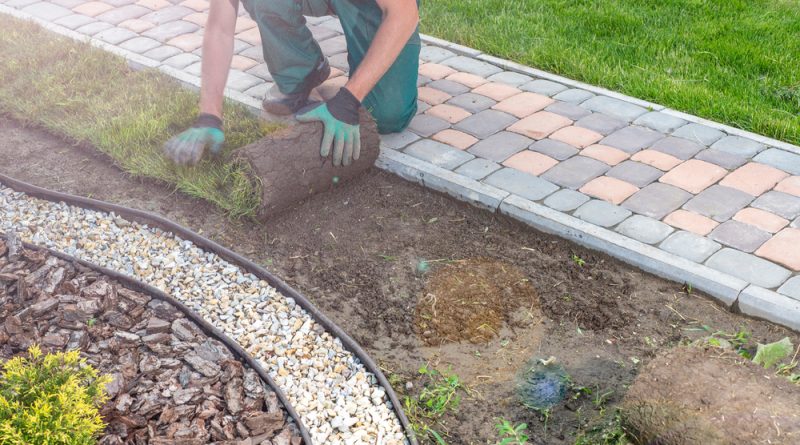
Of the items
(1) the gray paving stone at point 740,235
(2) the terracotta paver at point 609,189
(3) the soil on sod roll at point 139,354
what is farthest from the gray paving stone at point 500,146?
(3) the soil on sod roll at point 139,354

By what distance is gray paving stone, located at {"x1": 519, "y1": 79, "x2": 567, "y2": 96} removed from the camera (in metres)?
5.32

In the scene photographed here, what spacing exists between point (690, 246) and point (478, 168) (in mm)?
1165

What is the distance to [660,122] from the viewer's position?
16.3 feet

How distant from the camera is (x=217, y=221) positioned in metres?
4.20

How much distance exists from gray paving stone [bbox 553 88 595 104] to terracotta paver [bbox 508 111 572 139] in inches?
8.8

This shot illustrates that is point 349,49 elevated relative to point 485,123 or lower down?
elevated

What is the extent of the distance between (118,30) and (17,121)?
1395 millimetres

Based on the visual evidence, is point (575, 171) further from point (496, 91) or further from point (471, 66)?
point (471, 66)

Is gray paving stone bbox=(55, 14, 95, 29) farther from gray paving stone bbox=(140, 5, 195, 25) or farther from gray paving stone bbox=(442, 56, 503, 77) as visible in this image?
gray paving stone bbox=(442, 56, 503, 77)

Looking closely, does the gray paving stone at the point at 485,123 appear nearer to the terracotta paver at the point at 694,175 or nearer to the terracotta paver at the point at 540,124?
the terracotta paver at the point at 540,124

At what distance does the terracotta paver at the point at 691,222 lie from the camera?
404cm

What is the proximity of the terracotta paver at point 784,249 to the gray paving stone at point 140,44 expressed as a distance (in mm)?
4118

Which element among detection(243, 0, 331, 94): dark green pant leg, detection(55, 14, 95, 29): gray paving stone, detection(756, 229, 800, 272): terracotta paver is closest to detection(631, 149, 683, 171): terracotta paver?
detection(756, 229, 800, 272): terracotta paver

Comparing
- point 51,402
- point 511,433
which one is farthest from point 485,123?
point 51,402
